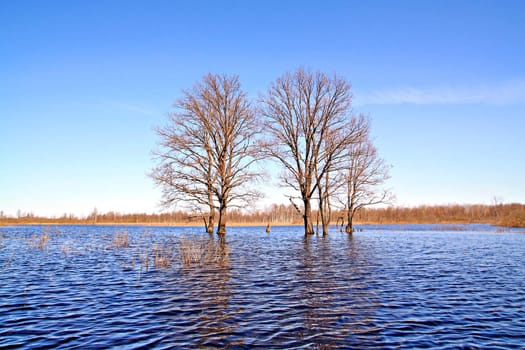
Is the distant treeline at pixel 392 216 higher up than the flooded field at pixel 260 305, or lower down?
higher up

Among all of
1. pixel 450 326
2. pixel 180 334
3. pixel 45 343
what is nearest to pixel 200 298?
pixel 180 334

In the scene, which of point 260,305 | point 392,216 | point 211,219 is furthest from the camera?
point 392,216

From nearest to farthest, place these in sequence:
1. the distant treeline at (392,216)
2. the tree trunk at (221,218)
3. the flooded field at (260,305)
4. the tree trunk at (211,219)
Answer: the flooded field at (260,305) < the tree trunk at (221,218) < the tree trunk at (211,219) < the distant treeline at (392,216)

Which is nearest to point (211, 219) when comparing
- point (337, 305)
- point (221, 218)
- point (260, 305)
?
point (221, 218)

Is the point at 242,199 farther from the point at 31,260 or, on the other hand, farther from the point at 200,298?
the point at 200,298

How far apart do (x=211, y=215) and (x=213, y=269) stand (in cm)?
2568

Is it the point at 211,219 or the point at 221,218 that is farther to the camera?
the point at 211,219

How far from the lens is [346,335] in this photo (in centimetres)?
678

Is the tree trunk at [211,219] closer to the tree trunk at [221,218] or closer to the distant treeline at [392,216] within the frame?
the tree trunk at [221,218]

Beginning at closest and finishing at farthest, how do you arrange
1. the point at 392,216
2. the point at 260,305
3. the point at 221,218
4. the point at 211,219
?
the point at 260,305
the point at 221,218
the point at 211,219
the point at 392,216

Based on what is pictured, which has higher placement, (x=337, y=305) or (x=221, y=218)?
(x=221, y=218)

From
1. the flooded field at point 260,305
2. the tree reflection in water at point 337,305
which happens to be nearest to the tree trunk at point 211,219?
the flooded field at point 260,305

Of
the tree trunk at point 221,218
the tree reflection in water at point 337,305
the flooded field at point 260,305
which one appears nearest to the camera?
the flooded field at point 260,305

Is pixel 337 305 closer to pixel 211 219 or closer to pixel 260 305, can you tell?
pixel 260 305
